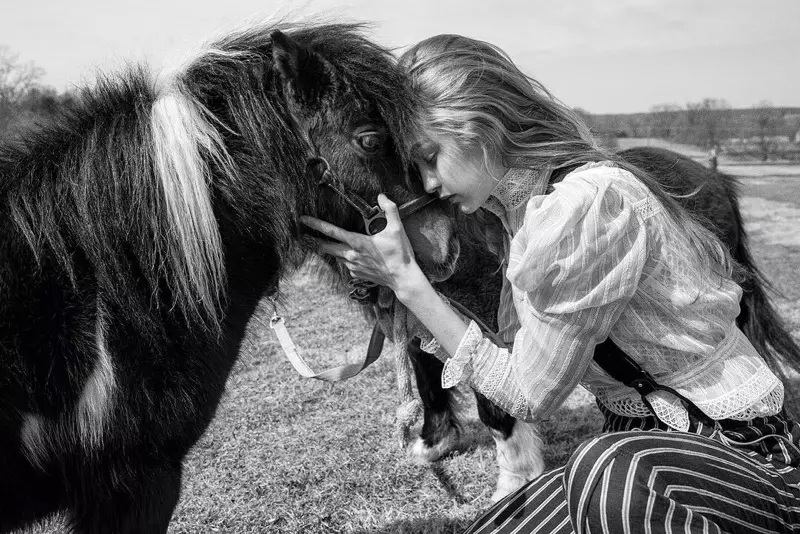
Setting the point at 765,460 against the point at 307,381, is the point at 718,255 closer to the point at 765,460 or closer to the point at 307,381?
the point at 765,460

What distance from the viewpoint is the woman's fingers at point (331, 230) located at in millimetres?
1977

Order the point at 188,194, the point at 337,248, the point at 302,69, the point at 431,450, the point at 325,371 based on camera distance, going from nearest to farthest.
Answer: the point at 188,194
the point at 302,69
the point at 337,248
the point at 325,371
the point at 431,450

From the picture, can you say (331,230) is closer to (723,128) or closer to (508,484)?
(508,484)

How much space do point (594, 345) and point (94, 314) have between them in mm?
1455

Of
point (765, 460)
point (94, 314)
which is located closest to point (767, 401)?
point (765, 460)

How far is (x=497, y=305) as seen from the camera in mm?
3336

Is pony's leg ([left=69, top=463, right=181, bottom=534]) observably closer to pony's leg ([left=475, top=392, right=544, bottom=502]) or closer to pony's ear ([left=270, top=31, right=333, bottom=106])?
pony's ear ([left=270, top=31, right=333, bottom=106])

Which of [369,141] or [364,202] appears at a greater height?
[369,141]

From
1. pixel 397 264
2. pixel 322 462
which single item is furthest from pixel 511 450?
pixel 397 264

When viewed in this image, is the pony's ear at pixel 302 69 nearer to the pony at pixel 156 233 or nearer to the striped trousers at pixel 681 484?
the pony at pixel 156 233

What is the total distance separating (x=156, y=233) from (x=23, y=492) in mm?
795

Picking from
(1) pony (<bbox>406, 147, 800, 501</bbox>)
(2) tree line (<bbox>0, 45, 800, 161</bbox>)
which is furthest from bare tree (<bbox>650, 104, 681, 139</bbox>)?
(1) pony (<bbox>406, 147, 800, 501</bbox>)

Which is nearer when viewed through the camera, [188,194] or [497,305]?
[188,194]

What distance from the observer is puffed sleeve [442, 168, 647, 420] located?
5.85 feet
